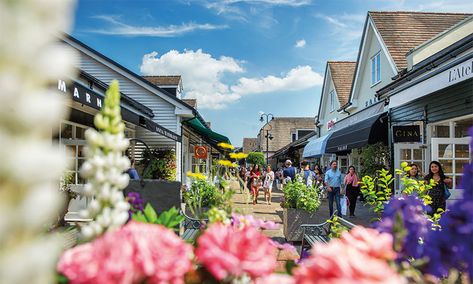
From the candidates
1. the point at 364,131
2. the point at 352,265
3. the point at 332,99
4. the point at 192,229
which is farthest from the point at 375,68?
the point at 352,265

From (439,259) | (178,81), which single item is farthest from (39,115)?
(178,81)

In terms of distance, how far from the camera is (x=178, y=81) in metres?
22.1

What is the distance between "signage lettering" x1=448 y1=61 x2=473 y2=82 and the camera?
6.09 metres

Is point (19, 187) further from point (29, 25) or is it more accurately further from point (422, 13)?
point (422, 13)

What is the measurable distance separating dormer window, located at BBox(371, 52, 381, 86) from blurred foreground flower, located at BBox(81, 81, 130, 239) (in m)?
17.7

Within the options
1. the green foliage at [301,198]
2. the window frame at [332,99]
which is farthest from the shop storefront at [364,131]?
the window frame at [332,99]

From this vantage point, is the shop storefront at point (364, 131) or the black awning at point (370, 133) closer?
the black awning at point (370, 133)

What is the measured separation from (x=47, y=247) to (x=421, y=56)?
1404 cm

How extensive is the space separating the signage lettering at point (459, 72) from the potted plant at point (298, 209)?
10.6 feet

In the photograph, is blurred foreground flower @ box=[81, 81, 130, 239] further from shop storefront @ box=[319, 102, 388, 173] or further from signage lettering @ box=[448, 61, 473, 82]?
shop storefront @ box=[319, 102, 388, 173]

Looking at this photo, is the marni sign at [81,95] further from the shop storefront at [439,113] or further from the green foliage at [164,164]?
the green foliage at [164,164]

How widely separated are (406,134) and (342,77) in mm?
14989

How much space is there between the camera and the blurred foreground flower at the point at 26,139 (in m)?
0.57

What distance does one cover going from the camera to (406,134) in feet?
36.4
